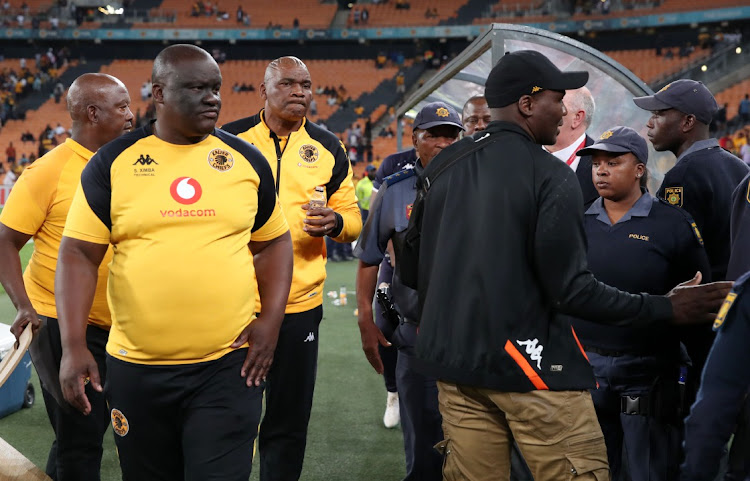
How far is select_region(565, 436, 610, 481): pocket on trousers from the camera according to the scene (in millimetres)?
2342

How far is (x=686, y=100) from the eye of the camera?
385 centimetres

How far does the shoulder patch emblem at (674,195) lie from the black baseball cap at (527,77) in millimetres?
1540

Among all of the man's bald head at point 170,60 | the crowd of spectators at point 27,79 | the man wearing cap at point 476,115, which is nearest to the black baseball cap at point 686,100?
the man wearing cap at point 476,115

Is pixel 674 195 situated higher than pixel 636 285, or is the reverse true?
pixel 674 195

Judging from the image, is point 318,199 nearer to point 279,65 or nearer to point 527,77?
point 279,65

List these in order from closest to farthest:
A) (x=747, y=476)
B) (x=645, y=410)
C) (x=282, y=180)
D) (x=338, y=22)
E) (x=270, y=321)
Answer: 1. (x=747, y=476)
2. (x=270, y=321)
3. (x=645, y=410)
4. (x=282, y=180)
5. (x=338, y=22)

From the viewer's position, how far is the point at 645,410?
3.32 metres

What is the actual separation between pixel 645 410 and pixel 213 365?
1.87m

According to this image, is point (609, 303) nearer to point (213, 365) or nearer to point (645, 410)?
point (645, 410)

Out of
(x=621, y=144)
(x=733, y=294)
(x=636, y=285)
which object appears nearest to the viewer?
(x=733, y=294)

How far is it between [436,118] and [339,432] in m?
2.53

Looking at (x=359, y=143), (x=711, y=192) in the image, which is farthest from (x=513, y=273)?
(x=359, y=143)

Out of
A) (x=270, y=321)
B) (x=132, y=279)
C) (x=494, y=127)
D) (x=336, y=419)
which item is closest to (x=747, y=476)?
(x=494, y=127)

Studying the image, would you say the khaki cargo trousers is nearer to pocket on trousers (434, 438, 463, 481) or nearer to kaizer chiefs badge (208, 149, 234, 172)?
pocket on trousers (434, 438, 463, 481)
